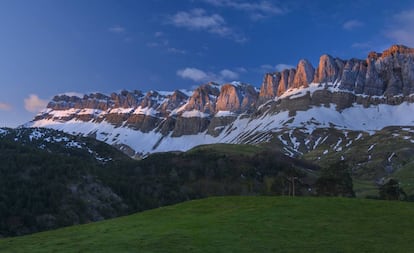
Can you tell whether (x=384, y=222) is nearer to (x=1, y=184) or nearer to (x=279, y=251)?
(x=279, y=251)

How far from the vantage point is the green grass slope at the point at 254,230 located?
32312 mm

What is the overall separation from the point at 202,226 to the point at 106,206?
14352 centimetres

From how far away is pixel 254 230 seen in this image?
37781mm

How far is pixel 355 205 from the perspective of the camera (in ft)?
160

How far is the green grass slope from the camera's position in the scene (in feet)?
106

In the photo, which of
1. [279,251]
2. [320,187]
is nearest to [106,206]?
[320,187]

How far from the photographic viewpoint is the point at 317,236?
116ft

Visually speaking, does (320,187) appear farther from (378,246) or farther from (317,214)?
(378,246)

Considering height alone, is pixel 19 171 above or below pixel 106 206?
above

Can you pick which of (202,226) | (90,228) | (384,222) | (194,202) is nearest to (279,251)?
(202,226)

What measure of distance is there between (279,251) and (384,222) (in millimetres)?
14355

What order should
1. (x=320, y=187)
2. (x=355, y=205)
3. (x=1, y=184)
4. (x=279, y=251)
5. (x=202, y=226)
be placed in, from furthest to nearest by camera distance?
(x=1, y=184) < (x=320, y=187) < (x=355, y=205) < (x=202, y=226) < (x=279, y=251)

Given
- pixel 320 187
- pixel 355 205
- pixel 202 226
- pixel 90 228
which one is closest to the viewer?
pixel 202 226

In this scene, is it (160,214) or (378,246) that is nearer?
(378,246)
